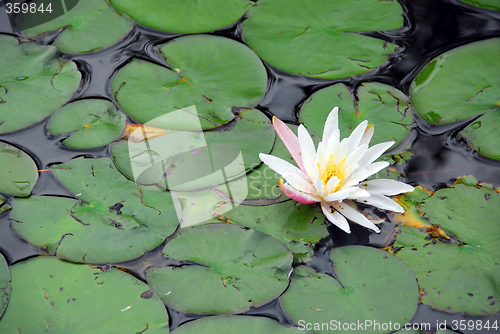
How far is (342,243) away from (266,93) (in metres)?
1.35

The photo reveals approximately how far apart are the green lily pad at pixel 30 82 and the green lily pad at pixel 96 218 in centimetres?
57

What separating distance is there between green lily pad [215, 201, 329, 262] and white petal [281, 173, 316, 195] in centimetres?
19

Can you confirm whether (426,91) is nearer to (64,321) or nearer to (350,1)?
(350,1)

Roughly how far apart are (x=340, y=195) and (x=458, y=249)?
0.85 meters

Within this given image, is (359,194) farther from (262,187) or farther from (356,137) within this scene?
(262,187)

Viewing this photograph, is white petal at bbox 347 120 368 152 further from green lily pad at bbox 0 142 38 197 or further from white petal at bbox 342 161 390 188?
green lily pad at bbox 0 142 38 197

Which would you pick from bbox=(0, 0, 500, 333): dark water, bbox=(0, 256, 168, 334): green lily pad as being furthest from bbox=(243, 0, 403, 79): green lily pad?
bbox=(0, 256, 168, 334): green lily pad

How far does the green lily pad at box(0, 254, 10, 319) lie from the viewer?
1987 millimetres

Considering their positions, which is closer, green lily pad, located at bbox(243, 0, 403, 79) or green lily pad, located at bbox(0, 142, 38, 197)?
green lily pad, located at bbox(0, 142, 38, 197)

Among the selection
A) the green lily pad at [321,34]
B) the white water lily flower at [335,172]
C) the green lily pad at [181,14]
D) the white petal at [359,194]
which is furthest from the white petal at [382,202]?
the green lily pad at [181,14]

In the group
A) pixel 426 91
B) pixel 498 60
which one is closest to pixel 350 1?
pixel 426 91

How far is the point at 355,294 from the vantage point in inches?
81.7

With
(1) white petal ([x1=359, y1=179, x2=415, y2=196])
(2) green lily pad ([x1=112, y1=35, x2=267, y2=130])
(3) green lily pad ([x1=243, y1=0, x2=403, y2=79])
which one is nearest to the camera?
(1) white petal ([x1=359, y1=179, x2=415, y2=196])

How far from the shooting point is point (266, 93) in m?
2.91
